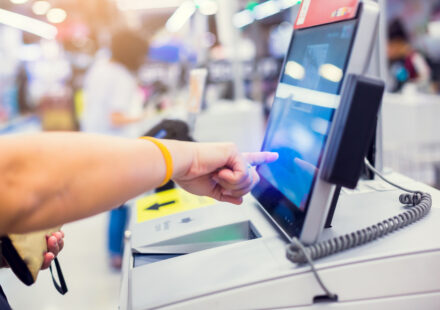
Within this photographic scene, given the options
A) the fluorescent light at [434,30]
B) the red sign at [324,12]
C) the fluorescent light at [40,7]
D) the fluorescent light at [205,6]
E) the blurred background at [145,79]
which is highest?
the fluorescent light at [434,30]

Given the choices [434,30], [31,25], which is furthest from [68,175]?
[31,25]

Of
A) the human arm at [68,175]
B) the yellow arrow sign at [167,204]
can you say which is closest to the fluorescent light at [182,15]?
the yellow arrow sign at [167,204]

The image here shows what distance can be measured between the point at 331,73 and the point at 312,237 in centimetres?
28

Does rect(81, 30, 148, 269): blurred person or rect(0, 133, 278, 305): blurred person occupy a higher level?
rect(0, 133, 278, 305): blurred person

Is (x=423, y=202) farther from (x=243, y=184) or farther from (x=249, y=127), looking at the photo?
(x=249, y=127)

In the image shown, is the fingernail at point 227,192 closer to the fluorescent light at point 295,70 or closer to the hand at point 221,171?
the hand at point 221,171

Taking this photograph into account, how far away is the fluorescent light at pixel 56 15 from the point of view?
9.41 metres

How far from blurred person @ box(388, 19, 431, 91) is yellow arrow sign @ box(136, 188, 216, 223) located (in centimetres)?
408

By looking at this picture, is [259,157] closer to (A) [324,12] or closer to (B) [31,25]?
(A) [324,12]

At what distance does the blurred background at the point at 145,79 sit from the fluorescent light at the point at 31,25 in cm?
3

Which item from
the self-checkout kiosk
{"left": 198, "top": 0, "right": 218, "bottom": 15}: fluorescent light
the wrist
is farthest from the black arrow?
{"left": 198, "top": 0, "right": 218, "bottom": 15}: fluorescent light

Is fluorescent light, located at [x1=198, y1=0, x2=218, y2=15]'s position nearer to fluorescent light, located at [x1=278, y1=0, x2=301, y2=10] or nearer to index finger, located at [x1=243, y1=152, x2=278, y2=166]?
fluorescent light, located at [x1=278, y1=0, x2=301, y2=10]

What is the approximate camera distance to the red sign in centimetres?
70

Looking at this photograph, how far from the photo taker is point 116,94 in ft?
9.77
